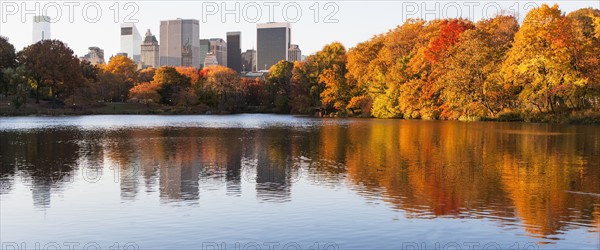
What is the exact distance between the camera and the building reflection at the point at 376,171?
46.2 feet

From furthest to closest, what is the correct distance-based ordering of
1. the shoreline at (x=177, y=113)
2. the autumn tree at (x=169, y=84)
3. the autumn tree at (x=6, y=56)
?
the autumn tree at (x=169, y=84), the autumn tree at (x=6, y=56), the shoreline at (x=177, y=113)

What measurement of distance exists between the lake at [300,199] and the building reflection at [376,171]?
0.17ft

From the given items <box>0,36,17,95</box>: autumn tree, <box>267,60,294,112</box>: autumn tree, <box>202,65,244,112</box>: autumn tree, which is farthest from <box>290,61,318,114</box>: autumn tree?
<box>0,36,17,95</box>: autumn tree

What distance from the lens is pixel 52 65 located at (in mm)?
92062

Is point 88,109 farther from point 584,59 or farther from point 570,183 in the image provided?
point 570,183

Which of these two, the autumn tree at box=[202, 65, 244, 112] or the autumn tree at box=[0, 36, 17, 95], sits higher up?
the autumn tree at box=[0, 36, 17, 95]

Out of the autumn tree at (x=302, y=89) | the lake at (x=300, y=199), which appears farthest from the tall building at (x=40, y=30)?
the lake at (x=300, y=199)

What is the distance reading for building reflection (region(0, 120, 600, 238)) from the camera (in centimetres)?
1407

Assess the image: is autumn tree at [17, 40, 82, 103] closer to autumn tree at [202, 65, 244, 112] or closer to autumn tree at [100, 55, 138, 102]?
autumn tree at [100, 55, 138, 102]

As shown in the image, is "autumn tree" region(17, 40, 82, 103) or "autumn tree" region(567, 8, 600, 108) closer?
"autumn tree" region(567, 8, 600, 108)

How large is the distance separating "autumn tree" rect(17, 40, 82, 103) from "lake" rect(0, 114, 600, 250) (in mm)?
69121

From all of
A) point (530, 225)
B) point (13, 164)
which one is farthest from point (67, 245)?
point (13, 164)

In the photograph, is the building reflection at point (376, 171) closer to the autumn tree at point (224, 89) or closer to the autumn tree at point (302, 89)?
the autumn tree at point (302, 89)

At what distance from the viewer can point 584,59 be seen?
54438 mm
